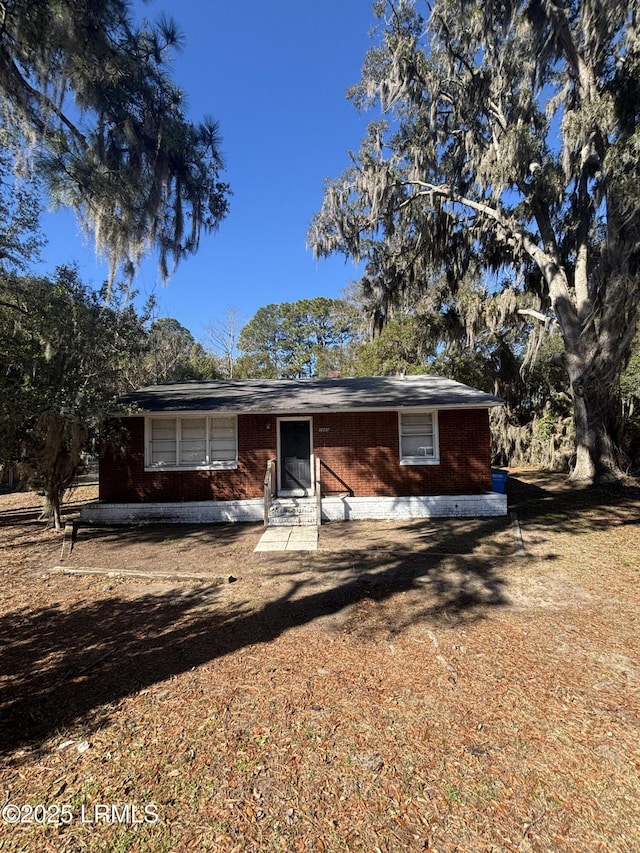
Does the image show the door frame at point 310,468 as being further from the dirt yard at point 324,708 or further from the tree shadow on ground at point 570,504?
the tree shadow on ground at point 570,504

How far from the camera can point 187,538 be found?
8.84 meters

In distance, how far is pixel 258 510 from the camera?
34.6ft

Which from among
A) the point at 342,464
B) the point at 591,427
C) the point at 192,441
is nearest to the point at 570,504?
the point at 591,427

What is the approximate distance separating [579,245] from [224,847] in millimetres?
16264

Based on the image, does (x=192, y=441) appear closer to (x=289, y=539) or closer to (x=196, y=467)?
(x=196, y=467)

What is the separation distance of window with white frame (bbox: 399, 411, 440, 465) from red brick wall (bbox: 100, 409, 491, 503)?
19cm

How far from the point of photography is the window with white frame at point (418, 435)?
1085 centimetres

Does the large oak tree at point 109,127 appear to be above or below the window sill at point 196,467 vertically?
above

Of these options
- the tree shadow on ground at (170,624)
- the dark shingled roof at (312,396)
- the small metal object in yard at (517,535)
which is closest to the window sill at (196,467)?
the dark shingled roof at (312,396)

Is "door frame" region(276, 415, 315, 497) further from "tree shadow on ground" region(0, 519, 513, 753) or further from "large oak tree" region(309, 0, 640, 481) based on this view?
"large oak tree" region(309, 0, 640, 481)

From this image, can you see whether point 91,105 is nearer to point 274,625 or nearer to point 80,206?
point 80,206

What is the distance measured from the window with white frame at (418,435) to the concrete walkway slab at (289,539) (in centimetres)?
330

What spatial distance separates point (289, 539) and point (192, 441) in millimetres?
4363

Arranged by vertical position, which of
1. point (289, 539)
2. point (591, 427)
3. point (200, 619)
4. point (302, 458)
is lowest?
point (200, 619)
